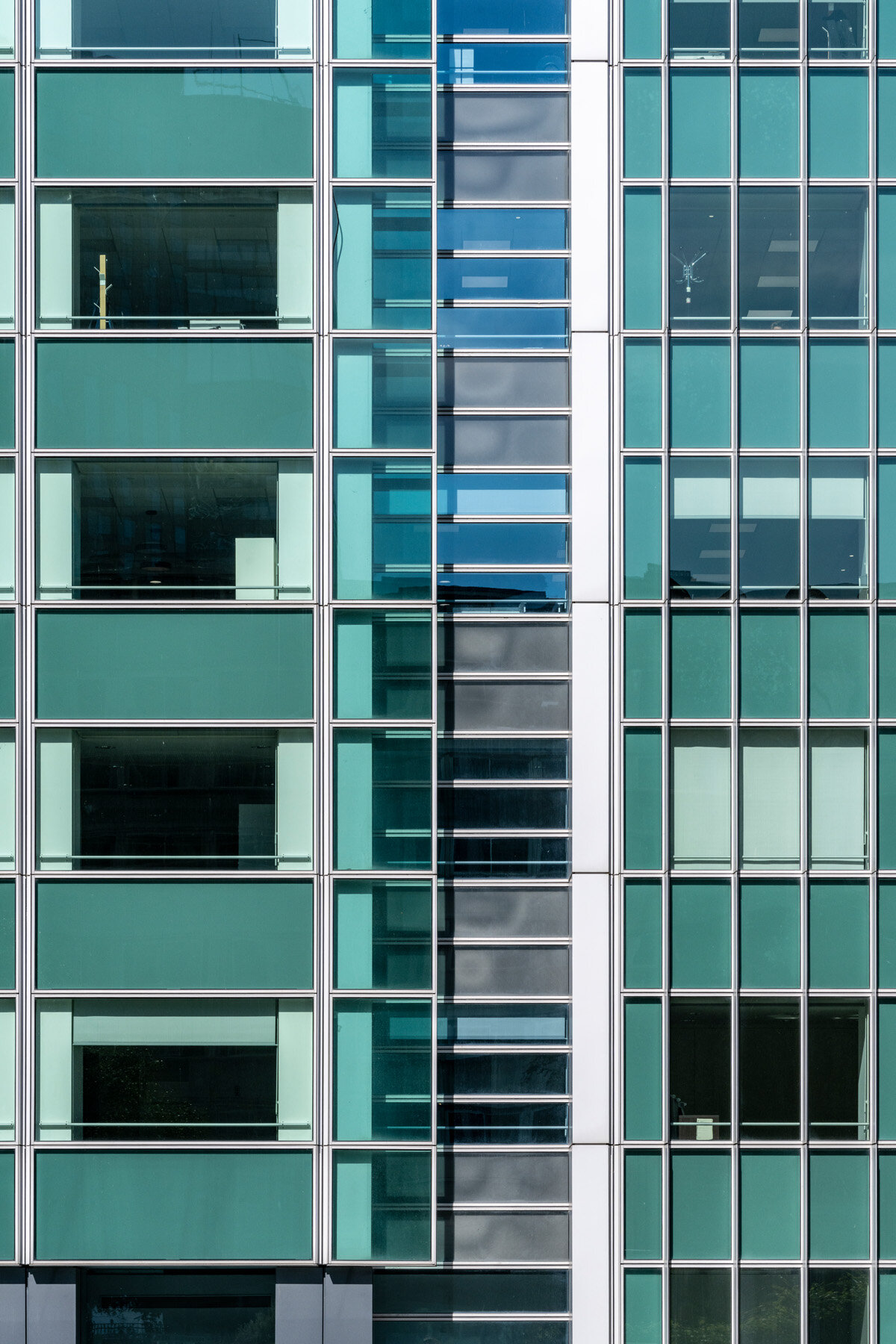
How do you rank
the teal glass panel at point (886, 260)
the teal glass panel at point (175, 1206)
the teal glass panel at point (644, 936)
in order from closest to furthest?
the teal glass panel at point (175, 1206) < the teal glass panel at point (644, 936) < the teal glass panel at point (886, 260)

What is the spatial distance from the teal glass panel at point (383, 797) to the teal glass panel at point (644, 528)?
3300 millimetres

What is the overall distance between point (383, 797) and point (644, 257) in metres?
7.52

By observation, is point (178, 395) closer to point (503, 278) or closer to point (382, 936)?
point (503, 278)

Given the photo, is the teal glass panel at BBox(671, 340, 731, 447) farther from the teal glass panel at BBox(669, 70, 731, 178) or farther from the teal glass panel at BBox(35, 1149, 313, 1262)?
the teal glass panel at BBox(35, 1149, 313, 1262)

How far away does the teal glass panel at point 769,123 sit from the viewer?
39.9 feet

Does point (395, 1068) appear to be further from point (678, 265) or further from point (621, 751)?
point (678, 265)

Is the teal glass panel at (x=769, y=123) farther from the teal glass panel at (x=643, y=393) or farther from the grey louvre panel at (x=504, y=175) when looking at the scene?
the teal glass panel at (x=643, y=393)

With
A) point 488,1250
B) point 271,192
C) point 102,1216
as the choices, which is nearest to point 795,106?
point 271,192

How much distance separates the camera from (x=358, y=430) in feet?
39.4

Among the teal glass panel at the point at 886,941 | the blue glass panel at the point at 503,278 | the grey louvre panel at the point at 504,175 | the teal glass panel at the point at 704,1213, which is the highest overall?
the grey louvre panel at the point at 504,175

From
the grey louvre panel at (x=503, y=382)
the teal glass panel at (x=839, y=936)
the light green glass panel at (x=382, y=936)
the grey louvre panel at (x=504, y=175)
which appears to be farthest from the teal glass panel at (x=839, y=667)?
the grey louvre panel at (x=504, y=175)

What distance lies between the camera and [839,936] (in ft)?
39.4

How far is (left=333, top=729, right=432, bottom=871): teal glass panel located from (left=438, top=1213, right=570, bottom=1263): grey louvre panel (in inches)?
192

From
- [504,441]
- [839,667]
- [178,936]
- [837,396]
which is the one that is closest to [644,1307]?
[178,936]
